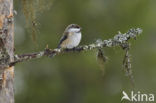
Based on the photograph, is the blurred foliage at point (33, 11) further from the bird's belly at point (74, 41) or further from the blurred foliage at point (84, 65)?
the blurred foliage at point (84, 65)

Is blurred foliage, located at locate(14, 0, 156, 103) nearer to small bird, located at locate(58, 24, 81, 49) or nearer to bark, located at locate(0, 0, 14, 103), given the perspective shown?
small bird, located at locate(58, 24, 81, 49)

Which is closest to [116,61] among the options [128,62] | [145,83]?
[145,83]

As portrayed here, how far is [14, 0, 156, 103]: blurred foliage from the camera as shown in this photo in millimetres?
15680

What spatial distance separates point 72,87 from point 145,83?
5.47ft

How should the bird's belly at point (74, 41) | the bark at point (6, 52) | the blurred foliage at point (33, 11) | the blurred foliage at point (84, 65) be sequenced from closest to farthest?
1. the bark at point (6, 52)
2. the blurred foliage at point (33, 11)
3. the bird's belly at point (74, 41)
4. the blurred foliage at point (84, 65)

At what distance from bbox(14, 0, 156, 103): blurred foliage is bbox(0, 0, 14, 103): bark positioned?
26.7 feet

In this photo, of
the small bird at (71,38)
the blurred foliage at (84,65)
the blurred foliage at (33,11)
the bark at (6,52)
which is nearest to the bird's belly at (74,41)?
the small bird at (71,38)

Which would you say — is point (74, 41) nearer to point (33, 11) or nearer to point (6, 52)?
point (33, 11)

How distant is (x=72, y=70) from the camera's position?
15969 millimetres

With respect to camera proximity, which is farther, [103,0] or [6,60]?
[103,0]

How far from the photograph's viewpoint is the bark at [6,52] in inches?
279

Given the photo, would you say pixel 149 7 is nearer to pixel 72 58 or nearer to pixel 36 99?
pixel 72 58

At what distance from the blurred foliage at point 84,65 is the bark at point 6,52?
813 cm

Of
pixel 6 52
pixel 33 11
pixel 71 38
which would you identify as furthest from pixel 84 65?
pixel 6 52
